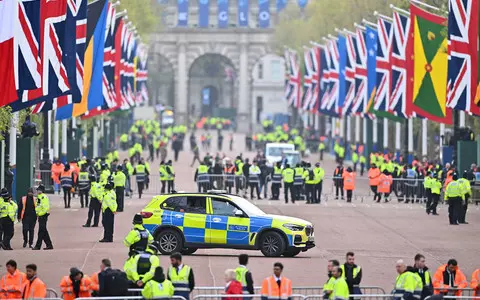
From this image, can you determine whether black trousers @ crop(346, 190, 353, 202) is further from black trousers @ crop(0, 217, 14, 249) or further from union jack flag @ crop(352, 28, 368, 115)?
black trousers @ crop(0, 217, 14, 249)

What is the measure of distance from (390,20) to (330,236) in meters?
24.4

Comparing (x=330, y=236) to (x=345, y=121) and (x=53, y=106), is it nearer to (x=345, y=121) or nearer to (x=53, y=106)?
(x=53, y=106)

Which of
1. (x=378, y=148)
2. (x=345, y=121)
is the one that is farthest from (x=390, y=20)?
(x=345, y=121)

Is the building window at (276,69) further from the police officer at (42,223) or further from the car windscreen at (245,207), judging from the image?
the car windscreen at (245,207)

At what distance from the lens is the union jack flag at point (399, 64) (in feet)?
174

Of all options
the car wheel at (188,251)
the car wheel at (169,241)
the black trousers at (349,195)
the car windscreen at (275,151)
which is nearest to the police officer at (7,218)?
the car wheel at (169,241)

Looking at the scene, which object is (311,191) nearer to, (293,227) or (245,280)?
(293,227)

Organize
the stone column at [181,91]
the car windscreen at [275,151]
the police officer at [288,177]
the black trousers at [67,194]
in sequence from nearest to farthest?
the black trousers at [67,194] < the police officer at [288,177] < the car windscreen at [275,151] < the stone column at [181,91]

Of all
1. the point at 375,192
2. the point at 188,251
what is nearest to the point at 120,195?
the point at 188,251

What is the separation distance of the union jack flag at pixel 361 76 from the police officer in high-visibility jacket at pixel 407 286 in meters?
43.9

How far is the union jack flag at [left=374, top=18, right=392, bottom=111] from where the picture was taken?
56.3 meters

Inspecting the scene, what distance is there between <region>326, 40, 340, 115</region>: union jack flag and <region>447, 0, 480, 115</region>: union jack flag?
31.0 m

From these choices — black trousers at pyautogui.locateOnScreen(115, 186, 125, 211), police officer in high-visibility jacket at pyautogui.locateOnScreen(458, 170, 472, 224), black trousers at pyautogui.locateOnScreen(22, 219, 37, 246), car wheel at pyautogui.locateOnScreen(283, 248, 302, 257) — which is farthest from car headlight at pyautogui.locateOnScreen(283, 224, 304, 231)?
black trousers at pyautogui.locateOnScreen(115, 186, 125, 211)

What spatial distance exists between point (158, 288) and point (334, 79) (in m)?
56.4
